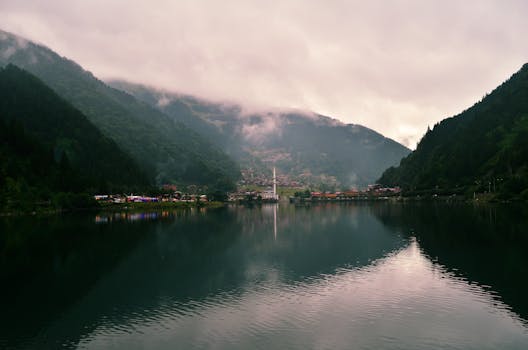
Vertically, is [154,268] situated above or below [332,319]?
above

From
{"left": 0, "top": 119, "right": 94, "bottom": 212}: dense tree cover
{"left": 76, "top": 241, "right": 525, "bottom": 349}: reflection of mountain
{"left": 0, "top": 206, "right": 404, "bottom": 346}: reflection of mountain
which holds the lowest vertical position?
{"left": 76, "top": 241, "right": 525, "bottom": 349}: reflection of mountain

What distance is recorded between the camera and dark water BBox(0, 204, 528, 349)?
109 ft

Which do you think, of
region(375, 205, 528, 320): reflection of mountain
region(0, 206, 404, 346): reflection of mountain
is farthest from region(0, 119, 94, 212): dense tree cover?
region(375, 205, 528, 320): reflection of mountain

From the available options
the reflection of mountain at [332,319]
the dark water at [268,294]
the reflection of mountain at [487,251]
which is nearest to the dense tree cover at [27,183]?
the dark water at [268,294]

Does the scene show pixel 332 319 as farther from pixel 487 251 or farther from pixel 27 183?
pixel 27 183

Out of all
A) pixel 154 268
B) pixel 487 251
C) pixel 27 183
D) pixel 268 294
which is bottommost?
pixel 268 294

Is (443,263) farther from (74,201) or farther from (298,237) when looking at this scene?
(74,201)

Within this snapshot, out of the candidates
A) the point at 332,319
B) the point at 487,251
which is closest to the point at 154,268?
the point at 332,319

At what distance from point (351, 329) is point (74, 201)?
17617 centimetres

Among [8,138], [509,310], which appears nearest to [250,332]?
[509,310]

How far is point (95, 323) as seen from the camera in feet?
123

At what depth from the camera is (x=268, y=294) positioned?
46312mm

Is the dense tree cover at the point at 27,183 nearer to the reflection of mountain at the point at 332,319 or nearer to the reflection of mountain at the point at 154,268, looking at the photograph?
the reflection of mountain at the point at 154,268

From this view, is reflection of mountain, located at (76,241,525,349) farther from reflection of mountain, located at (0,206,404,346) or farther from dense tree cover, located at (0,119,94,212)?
dense tree cover, located at (0,119,94,212)
